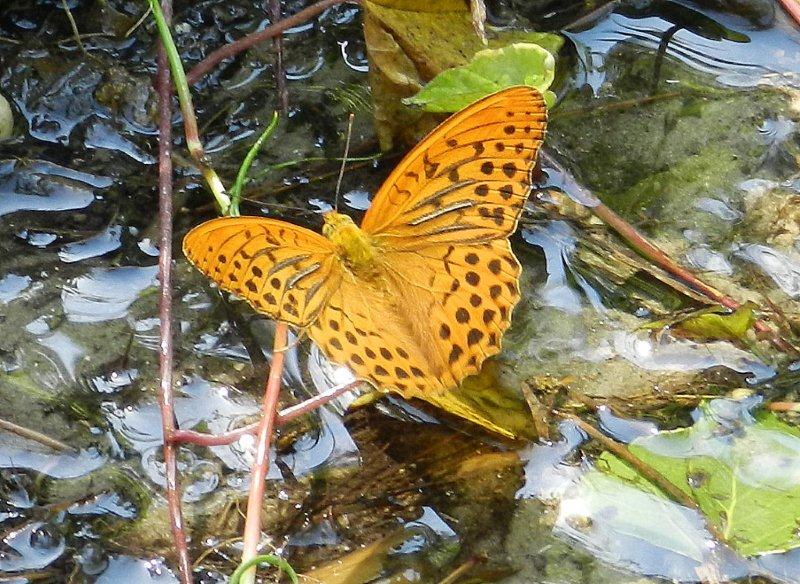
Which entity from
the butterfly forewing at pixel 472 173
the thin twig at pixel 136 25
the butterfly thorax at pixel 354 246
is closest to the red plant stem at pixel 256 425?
the butterfly thorax at pixel 354 246

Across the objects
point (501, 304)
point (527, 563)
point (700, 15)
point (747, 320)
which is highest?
point (700, 15)

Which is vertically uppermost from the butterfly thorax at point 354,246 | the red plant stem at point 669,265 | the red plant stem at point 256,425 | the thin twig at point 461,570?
the butterfly thorax at point 354,246

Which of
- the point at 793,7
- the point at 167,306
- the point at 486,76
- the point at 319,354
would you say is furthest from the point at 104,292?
the point at 793,7

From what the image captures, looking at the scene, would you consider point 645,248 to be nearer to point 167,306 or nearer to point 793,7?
point 793,7

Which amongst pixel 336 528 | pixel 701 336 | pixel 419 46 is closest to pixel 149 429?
pixel 336 528

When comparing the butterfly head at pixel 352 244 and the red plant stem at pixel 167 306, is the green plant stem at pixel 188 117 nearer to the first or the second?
the red plant stem at pixel 167 306

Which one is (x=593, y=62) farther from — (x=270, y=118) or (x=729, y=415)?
(x=729, y=415)

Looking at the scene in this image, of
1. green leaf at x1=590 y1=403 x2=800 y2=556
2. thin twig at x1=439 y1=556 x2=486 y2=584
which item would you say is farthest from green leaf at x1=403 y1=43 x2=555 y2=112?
thin twig at x1=439 y1=556 x2=486 y2=584

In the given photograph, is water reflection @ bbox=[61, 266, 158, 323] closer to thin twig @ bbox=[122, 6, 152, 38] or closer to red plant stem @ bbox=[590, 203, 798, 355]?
thin twig @ bbox=[122, 6, 152, 38]
